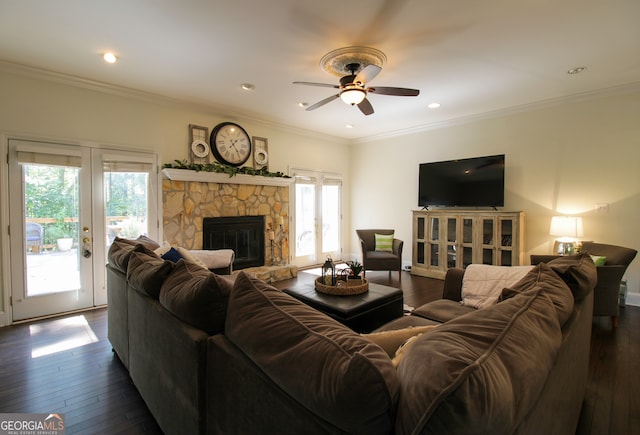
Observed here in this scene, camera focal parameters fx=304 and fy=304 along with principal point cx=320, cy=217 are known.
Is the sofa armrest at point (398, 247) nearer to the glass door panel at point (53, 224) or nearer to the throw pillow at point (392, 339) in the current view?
the throw pillow at point (392, 339)

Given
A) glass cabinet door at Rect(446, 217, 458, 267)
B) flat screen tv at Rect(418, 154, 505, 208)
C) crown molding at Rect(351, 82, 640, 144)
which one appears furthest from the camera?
glass cabinet door at Rect(446, 217, 458, 267)

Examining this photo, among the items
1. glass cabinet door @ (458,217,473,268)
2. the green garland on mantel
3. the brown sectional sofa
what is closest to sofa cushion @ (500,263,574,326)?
the brown sectional sofa

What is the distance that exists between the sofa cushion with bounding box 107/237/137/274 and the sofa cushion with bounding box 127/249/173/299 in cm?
13

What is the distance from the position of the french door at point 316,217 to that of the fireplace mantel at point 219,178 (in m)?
0.57

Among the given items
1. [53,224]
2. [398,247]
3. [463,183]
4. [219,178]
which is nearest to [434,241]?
[398,247]

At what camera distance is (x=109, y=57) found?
10.3 feet

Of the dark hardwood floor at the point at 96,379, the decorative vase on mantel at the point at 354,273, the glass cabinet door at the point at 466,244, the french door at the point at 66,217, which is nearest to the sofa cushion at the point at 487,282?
the dark hardwood floor at the point at 96,379

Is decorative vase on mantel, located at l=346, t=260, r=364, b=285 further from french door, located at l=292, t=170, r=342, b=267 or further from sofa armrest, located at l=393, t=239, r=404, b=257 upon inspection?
french door, located at l=292, t=170, r=342, b=267

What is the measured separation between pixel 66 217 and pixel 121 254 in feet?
6.44

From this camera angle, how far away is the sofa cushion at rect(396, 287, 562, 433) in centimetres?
63

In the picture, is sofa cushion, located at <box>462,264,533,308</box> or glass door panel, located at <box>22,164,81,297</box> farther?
glass door panel, located at <box>22,164,81,297</box>

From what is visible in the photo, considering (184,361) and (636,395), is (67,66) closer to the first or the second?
(184,361)

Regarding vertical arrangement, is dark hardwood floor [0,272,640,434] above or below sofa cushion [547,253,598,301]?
below

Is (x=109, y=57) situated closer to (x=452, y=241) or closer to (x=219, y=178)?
(x=219, y=178)
